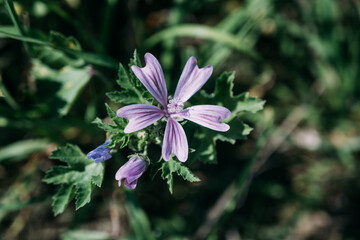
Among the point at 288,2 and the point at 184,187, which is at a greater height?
the point at 288,2

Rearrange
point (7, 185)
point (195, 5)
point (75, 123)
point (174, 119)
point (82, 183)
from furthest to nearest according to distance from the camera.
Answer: point (7, 185)
point (195, 5)
point (75, 123)
point (82, 183)
point (174, 119)

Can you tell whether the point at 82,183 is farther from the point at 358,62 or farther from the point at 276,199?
the point at 358,62

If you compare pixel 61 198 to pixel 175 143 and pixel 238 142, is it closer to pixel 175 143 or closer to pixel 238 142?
pixel 175 143

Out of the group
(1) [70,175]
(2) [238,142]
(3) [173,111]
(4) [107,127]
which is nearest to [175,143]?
(3) [173,111]

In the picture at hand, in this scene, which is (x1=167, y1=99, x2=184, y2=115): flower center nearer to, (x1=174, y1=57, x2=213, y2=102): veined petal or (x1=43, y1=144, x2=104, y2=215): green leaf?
(x1=174, y1=57, x2=213, y2=102): veined petal

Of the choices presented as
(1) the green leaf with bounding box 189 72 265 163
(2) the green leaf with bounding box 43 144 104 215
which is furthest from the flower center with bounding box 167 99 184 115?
(2) the green leaf with bounding box 43 144 104 215

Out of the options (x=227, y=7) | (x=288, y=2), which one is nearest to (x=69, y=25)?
(x=227, y=7)

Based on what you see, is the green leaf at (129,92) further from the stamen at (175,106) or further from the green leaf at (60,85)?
the green leaf at (60,85)

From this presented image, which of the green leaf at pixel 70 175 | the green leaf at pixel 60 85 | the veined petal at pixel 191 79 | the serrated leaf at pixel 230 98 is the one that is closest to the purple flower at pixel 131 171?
the green leaf at pixel 70 175
